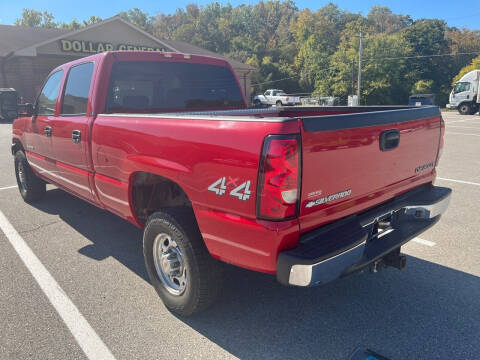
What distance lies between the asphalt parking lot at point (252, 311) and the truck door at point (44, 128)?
1093 mm

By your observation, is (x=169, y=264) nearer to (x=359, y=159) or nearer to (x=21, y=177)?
(x=359, y=159)

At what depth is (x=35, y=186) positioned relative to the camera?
5.79m

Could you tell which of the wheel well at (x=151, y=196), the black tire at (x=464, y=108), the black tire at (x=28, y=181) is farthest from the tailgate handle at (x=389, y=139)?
the black tire at (x=464, y=108)

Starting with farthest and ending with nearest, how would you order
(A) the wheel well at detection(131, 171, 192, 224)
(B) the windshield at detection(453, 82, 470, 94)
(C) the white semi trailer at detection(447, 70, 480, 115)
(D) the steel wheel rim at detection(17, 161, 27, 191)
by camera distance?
(B) the windshield at detection(453, 82, 470, 94) < (C) the white semi trailer at detection(447, 70, 480, 115) < (D) the steel wheel rim at detection(17, 161, 27, 191) < (A) the wheel well at detection(131, 171, 192, 224)

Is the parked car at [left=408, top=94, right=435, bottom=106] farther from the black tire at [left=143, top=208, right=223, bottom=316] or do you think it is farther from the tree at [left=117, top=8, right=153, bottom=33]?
the tree at [left=117, top=8, right=153, bottom=33]

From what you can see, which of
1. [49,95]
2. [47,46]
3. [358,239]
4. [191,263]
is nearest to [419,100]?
[47,46]

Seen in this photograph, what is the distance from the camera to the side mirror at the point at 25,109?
16.8 ft

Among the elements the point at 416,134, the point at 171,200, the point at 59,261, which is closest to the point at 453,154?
the point at 416,134

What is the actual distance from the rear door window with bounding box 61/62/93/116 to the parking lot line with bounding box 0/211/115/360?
1589 mm

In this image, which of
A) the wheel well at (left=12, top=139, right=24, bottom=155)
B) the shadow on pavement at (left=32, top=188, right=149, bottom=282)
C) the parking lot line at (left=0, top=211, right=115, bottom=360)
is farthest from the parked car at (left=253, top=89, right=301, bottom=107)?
the parking lot line at (left=0, top=211, right=115, bottom=360)

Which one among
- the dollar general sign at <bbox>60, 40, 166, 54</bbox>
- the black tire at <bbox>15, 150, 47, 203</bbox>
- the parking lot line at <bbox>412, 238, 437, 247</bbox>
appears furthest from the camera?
the dollar general sign at <bbox>60, 40, 166, 54</bbox>

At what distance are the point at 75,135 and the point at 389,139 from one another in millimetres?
2934

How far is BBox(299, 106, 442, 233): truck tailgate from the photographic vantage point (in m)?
2.12

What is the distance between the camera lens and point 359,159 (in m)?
2.37
